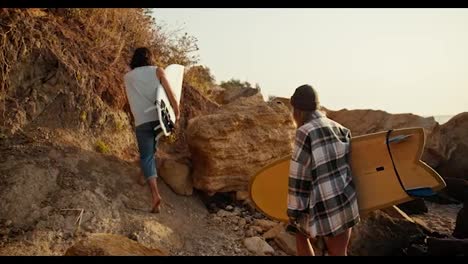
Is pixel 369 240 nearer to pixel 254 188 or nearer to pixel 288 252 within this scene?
pixel 288 252

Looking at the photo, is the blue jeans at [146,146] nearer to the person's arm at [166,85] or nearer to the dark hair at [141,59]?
the person's arm at [166,85]

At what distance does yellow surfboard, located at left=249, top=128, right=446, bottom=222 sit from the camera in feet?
11.0

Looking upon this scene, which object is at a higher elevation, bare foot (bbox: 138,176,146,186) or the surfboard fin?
the surfboard fin

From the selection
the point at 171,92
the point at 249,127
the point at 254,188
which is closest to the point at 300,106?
the point at 254,188

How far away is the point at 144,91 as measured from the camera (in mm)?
4398

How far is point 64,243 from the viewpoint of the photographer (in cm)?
362

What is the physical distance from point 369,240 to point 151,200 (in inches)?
95.9

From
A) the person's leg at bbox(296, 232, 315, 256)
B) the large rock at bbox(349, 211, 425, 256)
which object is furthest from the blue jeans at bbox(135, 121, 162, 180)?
the large rock at bbox(349, 211, 425, 256)

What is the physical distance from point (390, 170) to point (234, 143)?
2.23 metres

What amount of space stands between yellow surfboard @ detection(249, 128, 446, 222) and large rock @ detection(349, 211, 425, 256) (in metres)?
1.06

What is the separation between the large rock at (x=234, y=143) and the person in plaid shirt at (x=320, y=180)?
7.33 ft

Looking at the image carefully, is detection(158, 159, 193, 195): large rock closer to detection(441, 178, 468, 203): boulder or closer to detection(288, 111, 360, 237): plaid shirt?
detection(288, 111, 360, 237): plaid shirt

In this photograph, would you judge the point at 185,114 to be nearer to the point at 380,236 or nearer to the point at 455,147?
the point at 380,236

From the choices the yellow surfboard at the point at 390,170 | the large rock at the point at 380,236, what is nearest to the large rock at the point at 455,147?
the large rock at the point at 380,236
